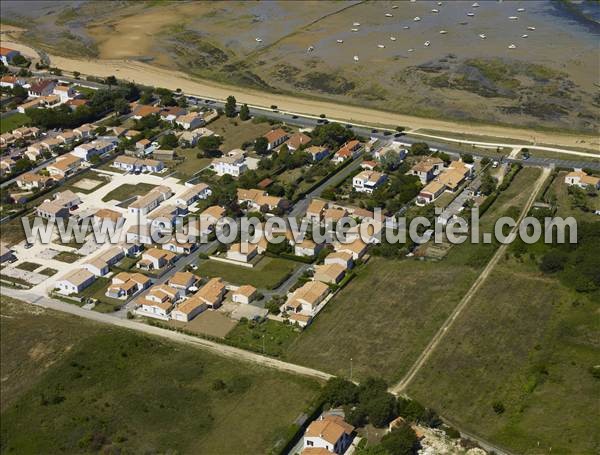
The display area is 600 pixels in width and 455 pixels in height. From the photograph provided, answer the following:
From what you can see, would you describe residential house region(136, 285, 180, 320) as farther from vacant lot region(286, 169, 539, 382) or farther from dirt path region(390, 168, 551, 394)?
dirt path region(390, 168, 551, 394)

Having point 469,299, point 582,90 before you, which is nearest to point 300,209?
point 469,299

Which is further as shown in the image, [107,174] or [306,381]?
[107,174]

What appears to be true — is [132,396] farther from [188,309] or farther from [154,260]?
[154,260]

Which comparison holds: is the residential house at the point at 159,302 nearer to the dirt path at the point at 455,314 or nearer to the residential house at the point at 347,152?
the dirt path at the point at 455,314

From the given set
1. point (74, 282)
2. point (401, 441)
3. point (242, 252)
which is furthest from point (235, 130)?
point (401, 441)

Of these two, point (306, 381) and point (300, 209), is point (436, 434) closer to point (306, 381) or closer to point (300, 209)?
point (306, 381)

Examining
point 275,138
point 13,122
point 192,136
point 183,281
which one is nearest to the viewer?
point 183,281

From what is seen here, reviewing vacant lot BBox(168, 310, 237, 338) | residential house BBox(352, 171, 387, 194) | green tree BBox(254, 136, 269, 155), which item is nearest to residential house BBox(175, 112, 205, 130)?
green tree BBox(254, 136, 269, 155)
